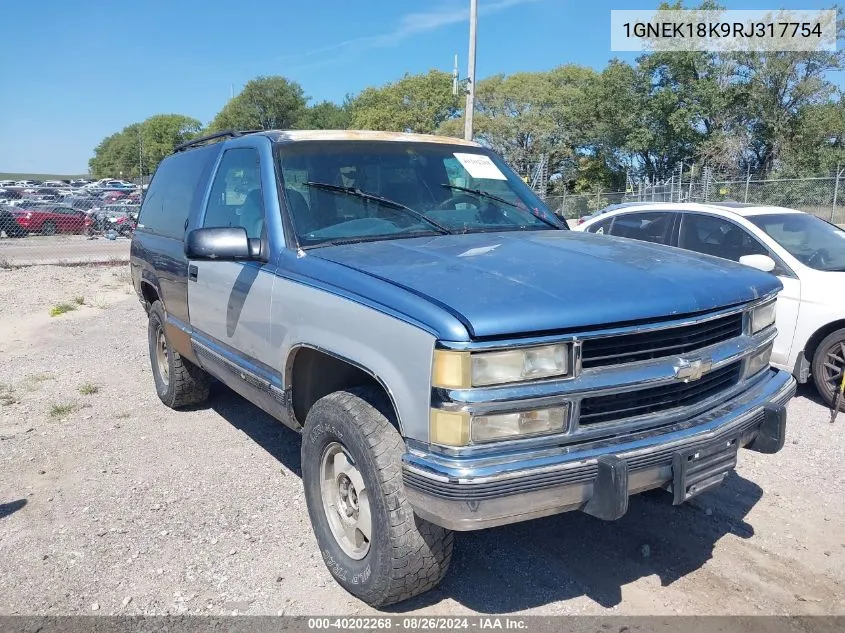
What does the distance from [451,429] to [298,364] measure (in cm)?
123

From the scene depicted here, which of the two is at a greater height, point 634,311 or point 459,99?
point 459,99

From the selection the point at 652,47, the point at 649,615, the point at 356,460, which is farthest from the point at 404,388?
the point at 652,47

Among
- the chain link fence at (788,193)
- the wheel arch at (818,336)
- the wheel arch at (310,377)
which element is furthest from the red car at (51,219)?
the wheel arch at (818,336)

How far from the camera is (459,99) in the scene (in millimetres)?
57312

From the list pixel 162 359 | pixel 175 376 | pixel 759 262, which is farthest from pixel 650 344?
pixel 162 359

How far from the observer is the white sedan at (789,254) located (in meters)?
5.62

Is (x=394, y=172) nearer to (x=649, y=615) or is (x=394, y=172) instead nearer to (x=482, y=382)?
(x=482, y=382)

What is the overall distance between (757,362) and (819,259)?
340cm

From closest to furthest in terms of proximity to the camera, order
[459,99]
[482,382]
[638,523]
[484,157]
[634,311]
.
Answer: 1. [482,382]
2. [634,311]
3. [638,523]
4. [484,157]
5. [459,99]

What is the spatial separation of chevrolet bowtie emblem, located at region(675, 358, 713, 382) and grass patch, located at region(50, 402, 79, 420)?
4.93 metres

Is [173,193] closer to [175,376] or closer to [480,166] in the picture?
[175,376]

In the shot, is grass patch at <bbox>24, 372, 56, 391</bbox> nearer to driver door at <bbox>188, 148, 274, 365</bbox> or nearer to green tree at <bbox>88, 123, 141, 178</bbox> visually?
driver door at <bbox>188, 148, 274, 365</bbox>

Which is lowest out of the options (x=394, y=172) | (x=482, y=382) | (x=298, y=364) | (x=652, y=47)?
(x=298, y=364)

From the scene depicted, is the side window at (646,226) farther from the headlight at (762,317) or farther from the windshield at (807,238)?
the headlight at (762,317)
